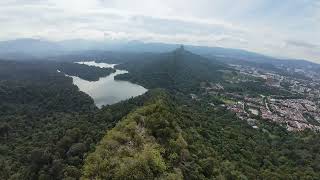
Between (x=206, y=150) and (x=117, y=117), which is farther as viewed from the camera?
(x=117, y=117)

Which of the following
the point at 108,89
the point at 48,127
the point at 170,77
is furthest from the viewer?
the point at 170,77

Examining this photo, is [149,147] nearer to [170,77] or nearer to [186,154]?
[186,154]

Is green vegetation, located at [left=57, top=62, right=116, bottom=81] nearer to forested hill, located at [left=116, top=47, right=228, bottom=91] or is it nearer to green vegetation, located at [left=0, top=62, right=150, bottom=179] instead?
forested hill, located at [left=116, top=47, right=228, bottom=91]

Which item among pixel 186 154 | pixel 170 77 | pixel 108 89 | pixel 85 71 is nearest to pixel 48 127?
pixel 186 154

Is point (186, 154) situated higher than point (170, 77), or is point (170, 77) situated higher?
point (186, 154)

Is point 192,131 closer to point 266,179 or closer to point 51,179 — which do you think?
point 266,179

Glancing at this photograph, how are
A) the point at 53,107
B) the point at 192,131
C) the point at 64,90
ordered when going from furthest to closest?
the point at 64,90 → the point at 53,107 → the point at 192,131

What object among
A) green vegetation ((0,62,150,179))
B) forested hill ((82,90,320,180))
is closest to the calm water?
green vegetation ((0,62,150,179))

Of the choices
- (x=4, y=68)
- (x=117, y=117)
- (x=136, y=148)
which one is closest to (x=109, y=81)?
(x=4, y=68)
